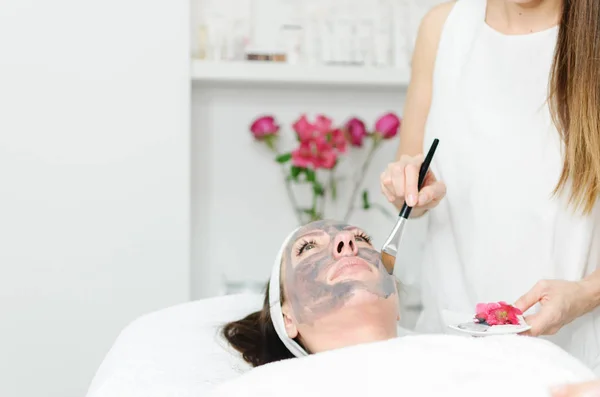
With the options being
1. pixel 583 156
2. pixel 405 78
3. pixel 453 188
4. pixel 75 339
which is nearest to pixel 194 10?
pixel 405 78

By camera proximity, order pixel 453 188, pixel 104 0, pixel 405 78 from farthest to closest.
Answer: pixel 405 78, pixel 104 0, pixel 453 188

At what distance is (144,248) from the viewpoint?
8.13 ft

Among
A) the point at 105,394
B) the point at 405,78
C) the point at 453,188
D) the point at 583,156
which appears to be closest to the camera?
the point at 105,394

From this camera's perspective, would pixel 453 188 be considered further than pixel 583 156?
Yes

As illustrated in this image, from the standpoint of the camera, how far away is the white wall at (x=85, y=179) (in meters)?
2.41

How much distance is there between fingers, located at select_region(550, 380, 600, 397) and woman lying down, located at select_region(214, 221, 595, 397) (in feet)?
0.04

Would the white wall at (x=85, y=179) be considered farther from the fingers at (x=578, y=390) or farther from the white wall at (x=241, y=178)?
the fingers at (x=578, y=390)

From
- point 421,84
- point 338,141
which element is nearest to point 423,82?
point 421,84

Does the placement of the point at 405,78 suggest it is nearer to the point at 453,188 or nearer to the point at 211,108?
the point at 211,108

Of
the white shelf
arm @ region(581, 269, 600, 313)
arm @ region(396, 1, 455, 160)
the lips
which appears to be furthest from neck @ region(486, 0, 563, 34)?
the white shelf

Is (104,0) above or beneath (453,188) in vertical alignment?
above

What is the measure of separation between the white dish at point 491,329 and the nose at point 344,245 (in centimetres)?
25

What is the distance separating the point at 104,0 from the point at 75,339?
0.99 m

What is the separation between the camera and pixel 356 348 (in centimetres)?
124
